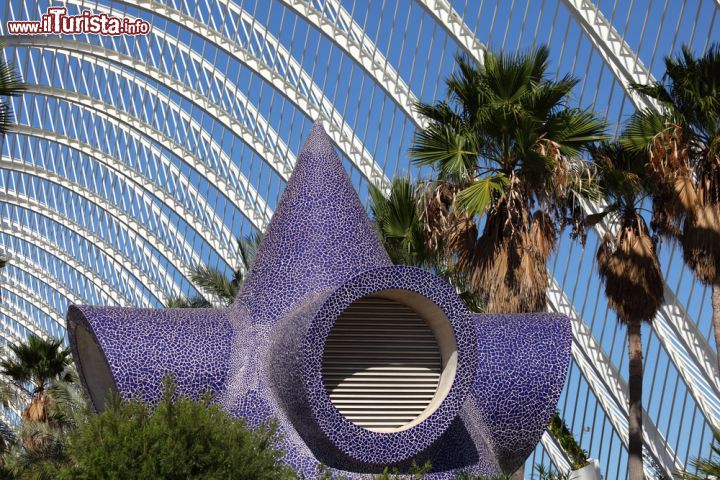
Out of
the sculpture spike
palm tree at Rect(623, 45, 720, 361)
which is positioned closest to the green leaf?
the sculpture spike

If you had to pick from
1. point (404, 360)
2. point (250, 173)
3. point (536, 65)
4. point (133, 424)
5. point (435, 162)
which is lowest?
point (133, 424)

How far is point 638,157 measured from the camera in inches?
722

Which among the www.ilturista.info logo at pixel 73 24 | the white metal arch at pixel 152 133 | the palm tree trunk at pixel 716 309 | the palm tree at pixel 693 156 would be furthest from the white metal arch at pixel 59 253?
the palm tree trunk at pixel 716 309

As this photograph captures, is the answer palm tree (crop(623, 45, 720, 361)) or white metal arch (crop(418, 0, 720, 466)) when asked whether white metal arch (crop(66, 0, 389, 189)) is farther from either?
palm tree (crop(623, 45, 720, 361))

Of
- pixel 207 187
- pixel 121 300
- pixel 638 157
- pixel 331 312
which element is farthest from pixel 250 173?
pixel 331 312

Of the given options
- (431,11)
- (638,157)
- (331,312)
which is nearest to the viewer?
(331,312)

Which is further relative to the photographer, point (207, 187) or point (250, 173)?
point (207, 187)

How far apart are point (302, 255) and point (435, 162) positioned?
7.72 feet

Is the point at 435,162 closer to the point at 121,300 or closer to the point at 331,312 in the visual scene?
the point at 331,312

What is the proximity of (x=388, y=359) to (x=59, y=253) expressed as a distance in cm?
4616

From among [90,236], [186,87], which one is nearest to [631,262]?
[186,87]

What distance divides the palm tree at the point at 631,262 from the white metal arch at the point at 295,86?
1471 centimetres

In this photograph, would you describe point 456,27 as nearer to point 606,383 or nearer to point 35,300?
point 606,383

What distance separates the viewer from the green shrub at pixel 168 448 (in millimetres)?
12391
